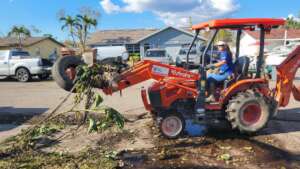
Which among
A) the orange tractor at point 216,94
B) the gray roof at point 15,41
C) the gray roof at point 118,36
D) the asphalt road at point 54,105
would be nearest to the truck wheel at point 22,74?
the asphalt road at point 54,105

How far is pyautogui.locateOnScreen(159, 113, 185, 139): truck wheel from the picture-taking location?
6.90 m

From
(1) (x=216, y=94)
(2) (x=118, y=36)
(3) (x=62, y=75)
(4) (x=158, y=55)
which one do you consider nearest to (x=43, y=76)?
(4) (x=158, y=55)

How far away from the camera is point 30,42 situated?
4475 cm

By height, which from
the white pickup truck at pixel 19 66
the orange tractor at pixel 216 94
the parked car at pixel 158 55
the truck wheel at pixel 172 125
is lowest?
the truck wheel at pixel 172 125

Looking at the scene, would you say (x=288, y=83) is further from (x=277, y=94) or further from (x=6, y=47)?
(x=6, y=47)

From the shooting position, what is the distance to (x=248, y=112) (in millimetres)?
7066

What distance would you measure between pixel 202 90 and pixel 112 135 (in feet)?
7.36

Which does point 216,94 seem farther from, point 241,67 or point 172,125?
point 172,125

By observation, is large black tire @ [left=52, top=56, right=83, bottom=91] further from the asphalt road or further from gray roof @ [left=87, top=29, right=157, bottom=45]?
gray roof @ [left=87, top=29, right=157, bottom=45]

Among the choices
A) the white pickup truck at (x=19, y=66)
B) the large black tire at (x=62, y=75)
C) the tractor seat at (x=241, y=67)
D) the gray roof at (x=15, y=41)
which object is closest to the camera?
the large black tire at (x=62, y=75)

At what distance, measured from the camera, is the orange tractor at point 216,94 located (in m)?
6.71

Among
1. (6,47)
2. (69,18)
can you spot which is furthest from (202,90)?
(6,47)

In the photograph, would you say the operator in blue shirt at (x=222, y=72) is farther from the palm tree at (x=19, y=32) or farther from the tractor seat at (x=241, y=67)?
the palm tree at (x=19, y=32)

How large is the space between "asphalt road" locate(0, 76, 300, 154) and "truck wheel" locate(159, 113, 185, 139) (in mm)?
1212
